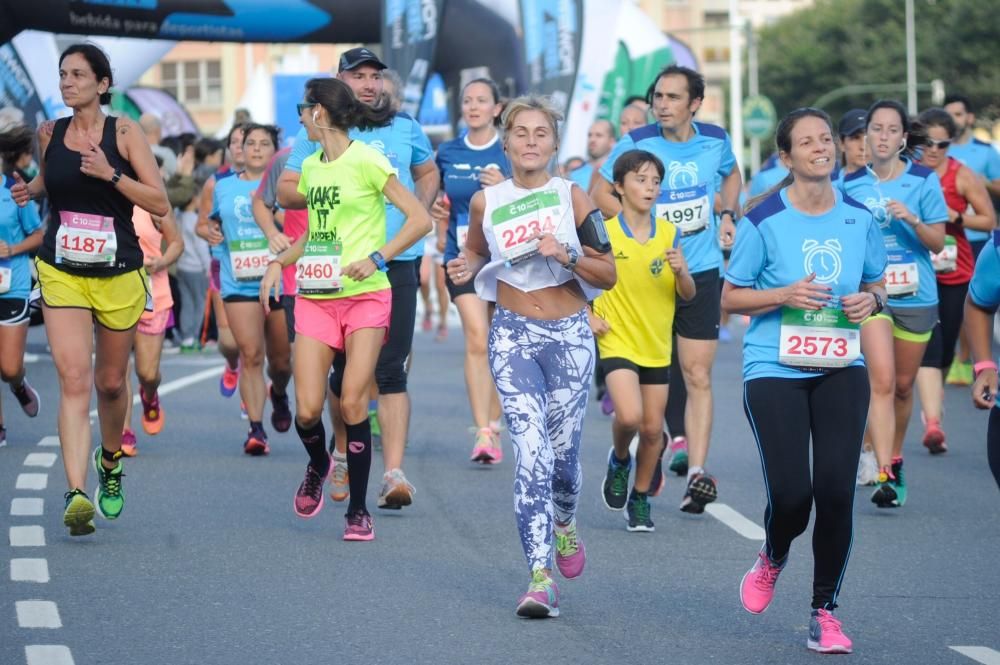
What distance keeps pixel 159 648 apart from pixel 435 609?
117cm

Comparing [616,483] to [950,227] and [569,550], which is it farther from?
[950,227]

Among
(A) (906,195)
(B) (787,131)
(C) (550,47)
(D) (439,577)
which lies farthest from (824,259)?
(C) (550,47)

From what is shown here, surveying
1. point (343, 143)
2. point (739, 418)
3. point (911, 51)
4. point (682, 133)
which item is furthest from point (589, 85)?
point (911, 51)

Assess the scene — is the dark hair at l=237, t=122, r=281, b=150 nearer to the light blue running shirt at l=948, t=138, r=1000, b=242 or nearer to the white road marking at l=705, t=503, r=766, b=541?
the white road marking at l=705, t=503, r=766, b=541

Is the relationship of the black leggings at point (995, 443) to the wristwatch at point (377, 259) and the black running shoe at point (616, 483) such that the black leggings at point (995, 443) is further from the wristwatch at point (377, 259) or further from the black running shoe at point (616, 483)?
the wristwatch at point (377, 259)

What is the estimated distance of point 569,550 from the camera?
758 cm

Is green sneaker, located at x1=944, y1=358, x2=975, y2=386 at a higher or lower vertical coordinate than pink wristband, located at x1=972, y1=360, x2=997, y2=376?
lower

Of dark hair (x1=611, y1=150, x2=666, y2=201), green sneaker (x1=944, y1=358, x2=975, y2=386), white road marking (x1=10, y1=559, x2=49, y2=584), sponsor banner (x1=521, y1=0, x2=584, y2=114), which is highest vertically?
sponsor banner (x1=521, y1=0, x2=584, y2=114)

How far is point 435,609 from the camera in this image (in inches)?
289

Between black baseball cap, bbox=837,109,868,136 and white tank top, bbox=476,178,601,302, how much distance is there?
3.75 meters

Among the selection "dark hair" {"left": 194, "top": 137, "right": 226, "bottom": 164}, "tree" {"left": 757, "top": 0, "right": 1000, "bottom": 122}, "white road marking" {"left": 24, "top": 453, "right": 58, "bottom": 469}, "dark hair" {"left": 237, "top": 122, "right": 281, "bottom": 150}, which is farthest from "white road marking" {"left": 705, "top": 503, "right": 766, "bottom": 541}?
"tree" {"left": 757, "top": 0, "right": 1000, "bottom": 122}

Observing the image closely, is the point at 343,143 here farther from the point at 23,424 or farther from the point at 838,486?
the point at 23,424

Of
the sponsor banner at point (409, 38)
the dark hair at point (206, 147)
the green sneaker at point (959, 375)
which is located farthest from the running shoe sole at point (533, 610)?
the sponsor banner at point (409, 38)

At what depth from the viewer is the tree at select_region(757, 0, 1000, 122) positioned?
7594cm
